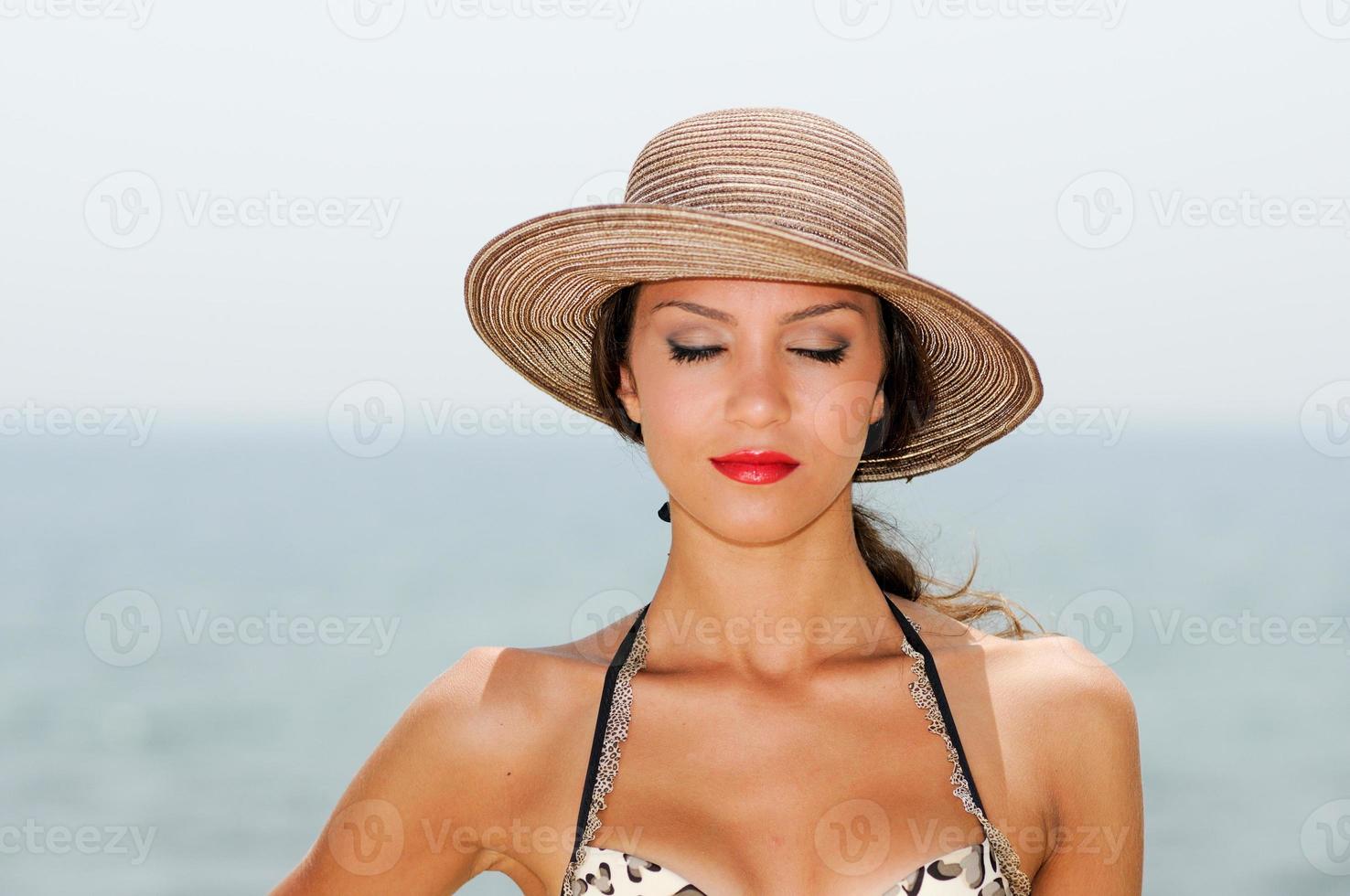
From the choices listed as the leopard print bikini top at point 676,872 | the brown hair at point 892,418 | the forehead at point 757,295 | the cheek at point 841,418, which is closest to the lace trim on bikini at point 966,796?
the leopard print bikini top at point 676,872

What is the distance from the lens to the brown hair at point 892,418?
2.94 meters

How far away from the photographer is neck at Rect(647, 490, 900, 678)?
2.84 meters

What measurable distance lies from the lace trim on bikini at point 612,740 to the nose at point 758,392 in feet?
2.04

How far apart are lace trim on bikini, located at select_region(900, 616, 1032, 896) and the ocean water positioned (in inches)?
23.6

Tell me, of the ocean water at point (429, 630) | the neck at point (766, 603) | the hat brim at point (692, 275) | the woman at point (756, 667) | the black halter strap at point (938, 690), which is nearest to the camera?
the hat brim at point (692, 275)

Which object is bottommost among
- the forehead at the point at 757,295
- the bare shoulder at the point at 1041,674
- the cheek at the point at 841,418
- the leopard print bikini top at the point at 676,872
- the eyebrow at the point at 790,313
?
the leopard print bikini top at the point at 676,872

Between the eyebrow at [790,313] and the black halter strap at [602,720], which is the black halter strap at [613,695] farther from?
the eyebrow at [790,313]

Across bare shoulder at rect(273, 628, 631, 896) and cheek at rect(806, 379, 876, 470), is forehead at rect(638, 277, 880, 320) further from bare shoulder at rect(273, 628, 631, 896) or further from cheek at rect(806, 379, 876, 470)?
bare shoulder at rect(273, 628, 631, 896)

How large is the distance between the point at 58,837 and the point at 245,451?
57.7m

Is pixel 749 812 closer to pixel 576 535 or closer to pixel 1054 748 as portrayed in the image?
pixel 1054 748

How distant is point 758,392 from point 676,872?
863 millimetres

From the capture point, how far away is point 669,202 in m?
2.64

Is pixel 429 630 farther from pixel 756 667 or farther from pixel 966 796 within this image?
pixel 966 796

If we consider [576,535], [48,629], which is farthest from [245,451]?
[48,629]
